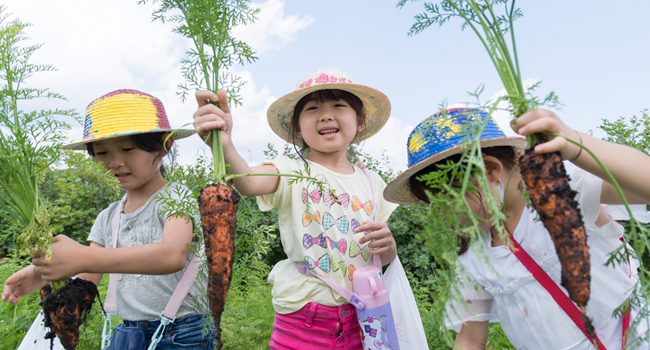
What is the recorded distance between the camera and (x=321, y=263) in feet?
6.09

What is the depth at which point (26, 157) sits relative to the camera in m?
1.58

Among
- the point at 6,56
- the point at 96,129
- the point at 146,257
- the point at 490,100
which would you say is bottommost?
the point at 146,257

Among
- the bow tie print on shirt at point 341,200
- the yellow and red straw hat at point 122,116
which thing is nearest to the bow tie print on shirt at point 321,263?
the bow tie print on shirt at point 341,200

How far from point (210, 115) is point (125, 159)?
844mm

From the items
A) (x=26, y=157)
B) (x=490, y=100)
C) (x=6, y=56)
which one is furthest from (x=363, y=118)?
(x=6, y=56)

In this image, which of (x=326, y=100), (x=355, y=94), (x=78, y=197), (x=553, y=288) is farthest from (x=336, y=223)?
(x=78, y=197)

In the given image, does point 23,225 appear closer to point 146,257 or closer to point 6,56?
point 146,257

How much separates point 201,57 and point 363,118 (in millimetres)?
1193

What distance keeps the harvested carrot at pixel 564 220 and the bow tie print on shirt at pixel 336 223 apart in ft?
3.45

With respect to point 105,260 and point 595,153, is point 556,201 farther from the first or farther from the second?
point 105,260

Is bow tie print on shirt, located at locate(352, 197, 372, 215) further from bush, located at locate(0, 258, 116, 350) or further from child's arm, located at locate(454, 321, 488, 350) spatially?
bush, located at locate(0, 258, 116, 350)

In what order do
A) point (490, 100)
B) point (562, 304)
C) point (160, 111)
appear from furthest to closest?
point (160, 111), point (562, 304), point (490, 100)

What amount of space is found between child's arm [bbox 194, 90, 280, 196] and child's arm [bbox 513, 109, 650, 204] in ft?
3.41

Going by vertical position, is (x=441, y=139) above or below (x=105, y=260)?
above
